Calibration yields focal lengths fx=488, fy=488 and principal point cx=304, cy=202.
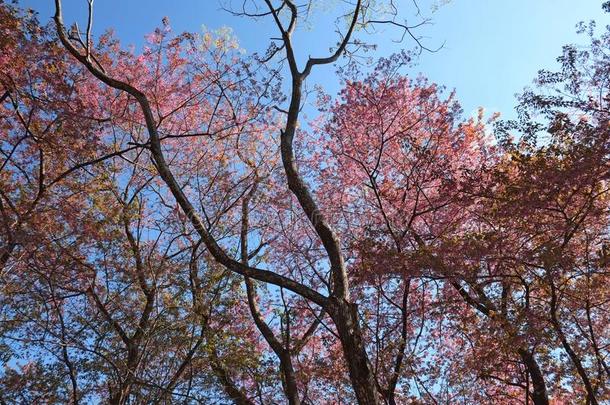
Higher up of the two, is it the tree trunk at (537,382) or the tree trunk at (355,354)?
the tree trunk at (537,382)

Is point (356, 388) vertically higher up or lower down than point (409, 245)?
lower down

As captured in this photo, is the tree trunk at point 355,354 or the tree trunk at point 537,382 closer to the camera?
the tree trunk at point 355,354

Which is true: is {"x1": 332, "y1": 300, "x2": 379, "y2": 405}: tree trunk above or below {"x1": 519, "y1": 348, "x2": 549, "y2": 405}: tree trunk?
below

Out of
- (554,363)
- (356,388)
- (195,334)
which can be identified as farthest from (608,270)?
(195,334)

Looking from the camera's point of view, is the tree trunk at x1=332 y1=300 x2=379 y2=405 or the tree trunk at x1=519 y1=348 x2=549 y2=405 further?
the tree trunk at x1=519 y1=348 x2=549 y2=405

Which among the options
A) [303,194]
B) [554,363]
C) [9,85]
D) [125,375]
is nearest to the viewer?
[303,194]

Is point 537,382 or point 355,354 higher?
point 537,382

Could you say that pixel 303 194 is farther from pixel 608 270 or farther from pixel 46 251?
pixel 608 270

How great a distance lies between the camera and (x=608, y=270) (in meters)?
7.34

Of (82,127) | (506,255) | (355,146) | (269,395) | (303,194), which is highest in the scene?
(355,146)

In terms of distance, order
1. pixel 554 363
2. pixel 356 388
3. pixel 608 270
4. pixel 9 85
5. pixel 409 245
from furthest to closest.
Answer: pixel 409 245 < pixel 554 363 < pixel 9 85 < pixel 608 270 < pixel 356 388

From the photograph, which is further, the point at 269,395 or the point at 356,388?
the point at 269,395

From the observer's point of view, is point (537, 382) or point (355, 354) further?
point (537, 382)

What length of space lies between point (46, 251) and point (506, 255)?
7158mm
